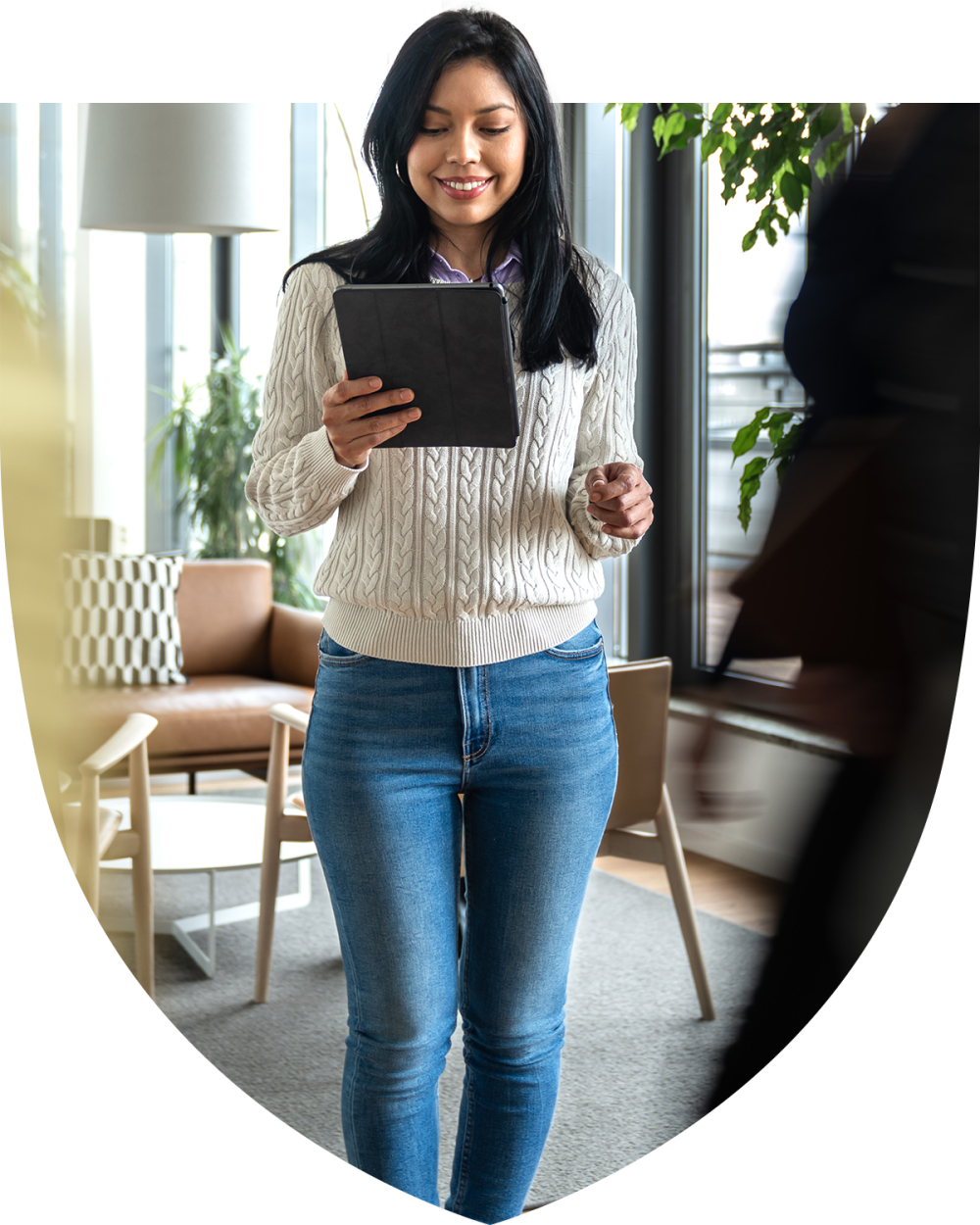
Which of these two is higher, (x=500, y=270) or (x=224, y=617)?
(x=500, y=270)

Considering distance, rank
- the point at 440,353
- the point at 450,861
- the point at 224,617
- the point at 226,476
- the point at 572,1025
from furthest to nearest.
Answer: the point at 226,476
the point at 224,617
the point at 572,1025
the point at 450,861
the point at 440,353

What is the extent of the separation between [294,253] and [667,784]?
252 centimetres

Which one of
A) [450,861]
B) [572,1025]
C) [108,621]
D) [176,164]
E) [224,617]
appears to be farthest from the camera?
[224,617]

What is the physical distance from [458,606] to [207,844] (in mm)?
763

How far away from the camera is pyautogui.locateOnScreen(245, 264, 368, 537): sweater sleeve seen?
862 mm

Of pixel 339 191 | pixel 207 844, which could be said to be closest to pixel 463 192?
pixel 207 844

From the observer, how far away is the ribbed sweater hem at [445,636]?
88 centimetres

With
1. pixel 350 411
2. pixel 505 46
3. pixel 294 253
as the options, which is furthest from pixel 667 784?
pixel 294 253

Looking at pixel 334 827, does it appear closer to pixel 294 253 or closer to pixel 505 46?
pixel 505 46

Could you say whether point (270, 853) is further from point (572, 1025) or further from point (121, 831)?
point (572, 1025)

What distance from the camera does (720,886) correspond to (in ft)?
4.21

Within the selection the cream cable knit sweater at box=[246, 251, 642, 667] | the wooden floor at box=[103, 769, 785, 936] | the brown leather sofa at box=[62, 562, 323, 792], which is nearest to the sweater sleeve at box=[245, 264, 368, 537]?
the cream cable knit sweater at box=[246, 251, 642, 667]

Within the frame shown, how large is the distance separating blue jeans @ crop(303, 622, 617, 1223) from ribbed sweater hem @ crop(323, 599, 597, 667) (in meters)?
0.01

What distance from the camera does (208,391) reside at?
139 inches
